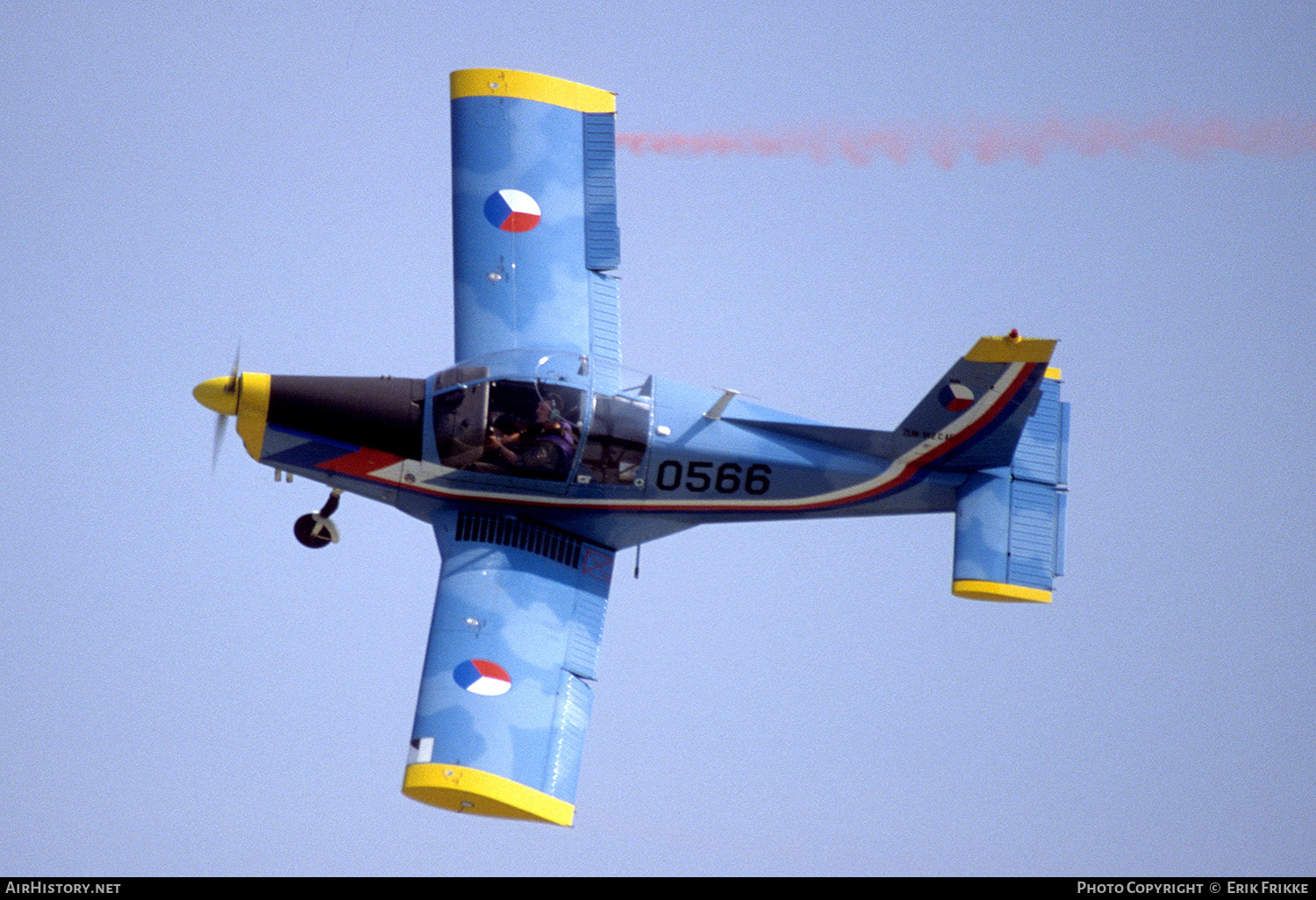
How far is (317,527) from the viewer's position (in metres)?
29.0

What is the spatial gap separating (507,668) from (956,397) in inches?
227

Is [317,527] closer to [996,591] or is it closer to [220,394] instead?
[220,394]

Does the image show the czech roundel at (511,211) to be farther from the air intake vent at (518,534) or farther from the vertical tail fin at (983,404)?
the vertical tail fin at (983,404)

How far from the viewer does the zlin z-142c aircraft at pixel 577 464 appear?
27562mm

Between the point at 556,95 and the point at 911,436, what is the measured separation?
615 cm

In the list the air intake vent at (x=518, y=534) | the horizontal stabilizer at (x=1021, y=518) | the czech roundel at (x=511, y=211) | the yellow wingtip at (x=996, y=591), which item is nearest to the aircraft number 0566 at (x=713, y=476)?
the air intake vent at (x=518, y=534)

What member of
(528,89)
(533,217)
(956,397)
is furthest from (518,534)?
(528,89)

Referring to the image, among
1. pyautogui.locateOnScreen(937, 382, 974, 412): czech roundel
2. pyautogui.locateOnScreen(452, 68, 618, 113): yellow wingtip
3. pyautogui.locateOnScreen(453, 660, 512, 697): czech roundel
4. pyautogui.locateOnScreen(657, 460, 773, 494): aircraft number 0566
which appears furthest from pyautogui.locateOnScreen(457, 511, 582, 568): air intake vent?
pyautogui.locateOnScreen(452, 68, 618, 113): yellow wingtip

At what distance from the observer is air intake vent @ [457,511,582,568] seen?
27906 millimetres

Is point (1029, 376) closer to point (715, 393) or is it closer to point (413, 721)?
point (715, 393)

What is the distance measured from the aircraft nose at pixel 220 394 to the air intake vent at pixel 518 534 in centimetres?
275

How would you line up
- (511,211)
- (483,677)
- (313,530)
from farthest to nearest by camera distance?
(511,211) → (313,530) → (483,677)

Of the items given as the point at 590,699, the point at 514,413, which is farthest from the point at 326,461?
the point at 590,699

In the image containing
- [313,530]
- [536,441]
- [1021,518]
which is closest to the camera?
[536,441]
